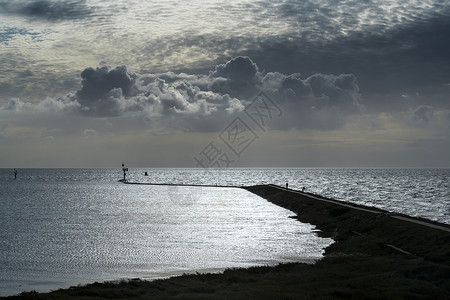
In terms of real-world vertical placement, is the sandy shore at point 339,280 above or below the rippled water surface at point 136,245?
above

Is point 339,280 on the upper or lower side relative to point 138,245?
upper

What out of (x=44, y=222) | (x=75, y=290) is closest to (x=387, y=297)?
(x=75, y=290)

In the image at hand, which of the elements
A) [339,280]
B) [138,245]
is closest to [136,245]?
[138,245]

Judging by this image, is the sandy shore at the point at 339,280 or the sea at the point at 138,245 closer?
the sandy shore at the point at 339,280

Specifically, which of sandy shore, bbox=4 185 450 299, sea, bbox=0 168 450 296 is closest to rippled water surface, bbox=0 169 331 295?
sea, bbox=0 168 450 296

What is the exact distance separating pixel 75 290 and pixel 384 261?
17602 mm

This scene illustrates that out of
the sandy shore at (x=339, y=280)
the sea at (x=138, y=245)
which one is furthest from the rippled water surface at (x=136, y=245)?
the sandy shore at (x=339, y=280)

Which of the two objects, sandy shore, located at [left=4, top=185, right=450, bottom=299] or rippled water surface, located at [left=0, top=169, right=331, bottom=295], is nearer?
sandy shore, located at [left=4, top=185, right=450, bottom=299]

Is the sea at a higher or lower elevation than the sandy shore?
lower

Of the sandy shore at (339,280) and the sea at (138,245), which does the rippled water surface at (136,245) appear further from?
the sandy shore at (339,280)

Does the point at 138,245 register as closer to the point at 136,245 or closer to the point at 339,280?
the point at 136,245

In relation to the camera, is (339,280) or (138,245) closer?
(339,280)

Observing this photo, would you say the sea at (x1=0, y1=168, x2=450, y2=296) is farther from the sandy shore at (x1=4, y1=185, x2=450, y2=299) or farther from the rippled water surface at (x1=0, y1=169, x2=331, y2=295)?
the sandy shore at (x1=4, y1=185, x2=450, y2=299)

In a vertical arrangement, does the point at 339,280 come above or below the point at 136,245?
above
